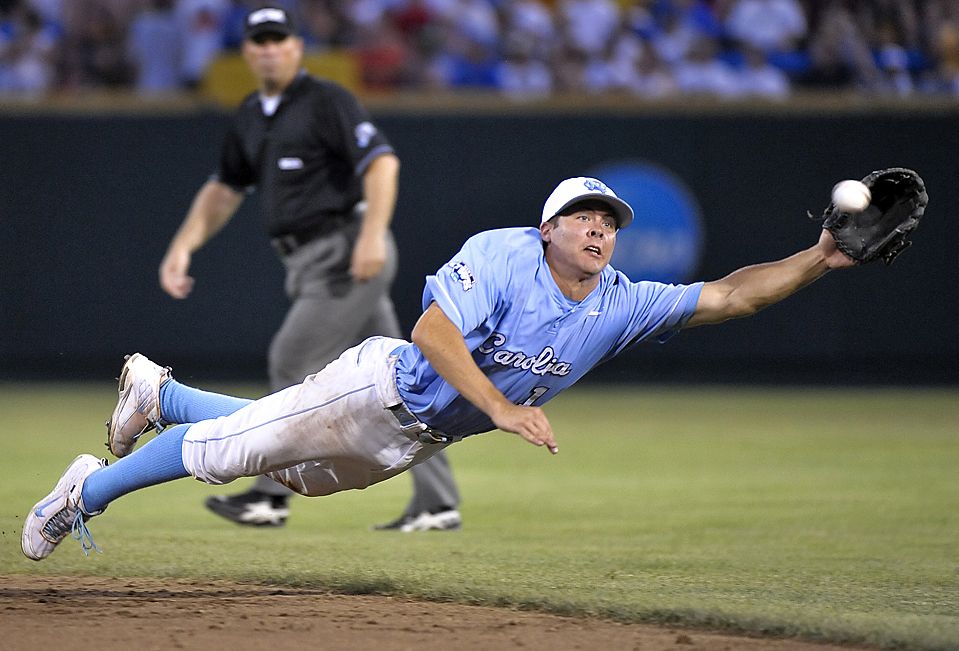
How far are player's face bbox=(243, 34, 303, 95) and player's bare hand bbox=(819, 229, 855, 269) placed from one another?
314 centimetres

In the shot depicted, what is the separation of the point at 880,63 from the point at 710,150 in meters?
1.98

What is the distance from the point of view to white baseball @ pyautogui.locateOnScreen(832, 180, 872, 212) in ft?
13.1

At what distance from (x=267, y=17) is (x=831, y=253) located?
10.7 feet

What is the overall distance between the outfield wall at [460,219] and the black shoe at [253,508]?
20.6ft

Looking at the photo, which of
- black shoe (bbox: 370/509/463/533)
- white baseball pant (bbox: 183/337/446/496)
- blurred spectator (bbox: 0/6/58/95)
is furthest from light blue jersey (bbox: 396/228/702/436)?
blurred spectator (bbox: 0/6/58/95)

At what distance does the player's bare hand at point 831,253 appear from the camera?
423 centimetres

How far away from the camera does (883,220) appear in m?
4.23

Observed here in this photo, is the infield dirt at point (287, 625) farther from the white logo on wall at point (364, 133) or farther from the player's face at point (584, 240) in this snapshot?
the white logo on wall at point (364, 133)

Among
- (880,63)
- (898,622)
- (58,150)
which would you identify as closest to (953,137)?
(880,63)

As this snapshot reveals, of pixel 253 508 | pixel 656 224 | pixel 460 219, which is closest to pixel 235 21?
pixel 460 219

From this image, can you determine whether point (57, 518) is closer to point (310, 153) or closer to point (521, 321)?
point (521, 321)

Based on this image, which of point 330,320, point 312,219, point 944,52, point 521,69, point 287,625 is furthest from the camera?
point 521,69

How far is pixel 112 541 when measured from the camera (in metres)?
5.72

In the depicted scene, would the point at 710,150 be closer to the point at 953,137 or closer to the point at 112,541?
the point at 953,137
